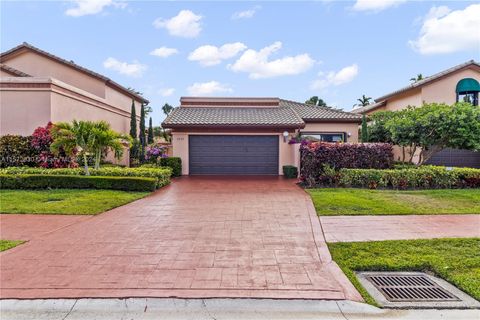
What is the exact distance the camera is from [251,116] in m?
18.3

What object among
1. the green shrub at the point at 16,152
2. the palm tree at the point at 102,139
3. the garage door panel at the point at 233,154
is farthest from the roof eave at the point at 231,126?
the green shrub at the point at 16,152

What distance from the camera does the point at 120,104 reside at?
23.2 metres

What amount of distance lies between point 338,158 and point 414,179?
2847 mm

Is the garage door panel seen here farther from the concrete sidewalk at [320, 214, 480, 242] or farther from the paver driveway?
the concrete sidewalk at [320, 214, 480, 242]

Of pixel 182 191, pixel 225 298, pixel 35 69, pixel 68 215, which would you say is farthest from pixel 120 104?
pixel 225 298

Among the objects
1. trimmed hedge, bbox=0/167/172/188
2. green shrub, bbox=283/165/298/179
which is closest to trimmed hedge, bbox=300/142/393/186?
green shrub, bbox=283/165/298/179

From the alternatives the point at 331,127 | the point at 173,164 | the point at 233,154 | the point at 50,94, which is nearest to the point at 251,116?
the point at 233,154

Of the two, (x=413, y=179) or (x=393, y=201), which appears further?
(x=413, y=179)

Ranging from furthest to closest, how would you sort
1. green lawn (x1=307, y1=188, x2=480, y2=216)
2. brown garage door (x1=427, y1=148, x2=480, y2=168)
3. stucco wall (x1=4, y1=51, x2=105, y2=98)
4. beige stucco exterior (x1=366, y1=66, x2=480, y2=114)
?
stucco wall (x1=4, y1=51, x2=105, y2=98) → beige stucco exterior (x1=366, y1=66, x2=480, y2=114) → brown garage door (x1=427, y1=148, x2=480, y2=168) → green lawn (x1=307, y1=188, x2=480, y2=216)

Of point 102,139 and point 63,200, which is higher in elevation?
point 102,139

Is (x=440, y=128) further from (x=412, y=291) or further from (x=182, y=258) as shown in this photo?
(x=182, y=258)

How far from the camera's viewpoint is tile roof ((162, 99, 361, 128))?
55.1 ft

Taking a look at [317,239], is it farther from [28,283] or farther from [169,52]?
[169,52]

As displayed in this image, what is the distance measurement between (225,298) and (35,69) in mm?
21699
